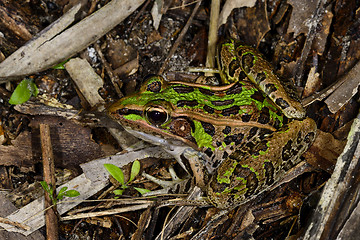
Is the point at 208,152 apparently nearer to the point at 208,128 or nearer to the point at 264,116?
the point at 208,128

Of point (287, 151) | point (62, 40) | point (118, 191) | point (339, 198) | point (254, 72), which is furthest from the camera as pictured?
point (62, 40)

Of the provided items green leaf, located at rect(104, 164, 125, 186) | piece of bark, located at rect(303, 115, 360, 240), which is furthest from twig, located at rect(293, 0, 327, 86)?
green leaf, located at rect(104, 164, 125, 186)

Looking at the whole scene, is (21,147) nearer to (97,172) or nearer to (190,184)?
(97,172)

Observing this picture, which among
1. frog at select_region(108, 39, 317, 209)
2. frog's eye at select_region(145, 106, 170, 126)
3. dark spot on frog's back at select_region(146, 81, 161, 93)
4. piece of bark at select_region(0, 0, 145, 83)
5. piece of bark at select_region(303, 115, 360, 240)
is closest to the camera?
piece of bark at select_region(303, 115, 360, 240)

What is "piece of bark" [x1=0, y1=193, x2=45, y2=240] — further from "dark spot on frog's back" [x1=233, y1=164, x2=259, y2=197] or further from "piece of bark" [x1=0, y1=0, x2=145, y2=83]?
"dark spot on frog's back" [x1=233, y1=164, x2=259, y2=197]

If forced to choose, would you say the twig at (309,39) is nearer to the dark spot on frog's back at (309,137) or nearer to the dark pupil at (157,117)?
the dark spot on frog's back at (309,137)

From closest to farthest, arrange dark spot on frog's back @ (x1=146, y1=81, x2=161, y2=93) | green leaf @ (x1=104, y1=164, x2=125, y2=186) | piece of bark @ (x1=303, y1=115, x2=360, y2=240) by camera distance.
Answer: piece of bark @ (x1=303, y1=115, x2=360, y2=240) → dark spot on frog's back @ (x1=146, y1=81, x2=161, y2=93) → green leaf @ (x1=104, y1=164, x2=125, y2=186)

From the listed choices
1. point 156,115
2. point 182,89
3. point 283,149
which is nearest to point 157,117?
point 156,115
